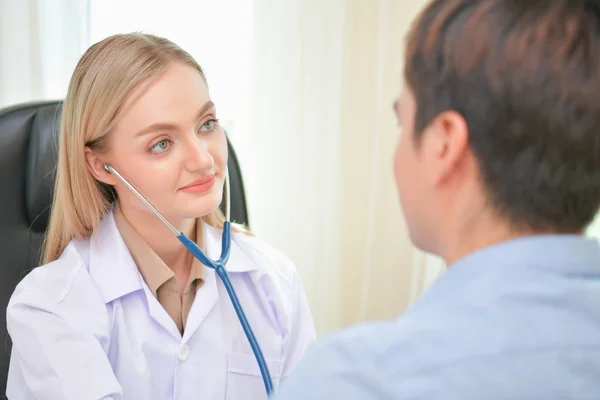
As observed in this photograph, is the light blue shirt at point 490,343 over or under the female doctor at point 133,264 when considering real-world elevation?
over

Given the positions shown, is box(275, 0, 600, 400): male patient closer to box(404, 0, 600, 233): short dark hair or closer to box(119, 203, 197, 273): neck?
box(404, 0, 600, 233): short dark hair

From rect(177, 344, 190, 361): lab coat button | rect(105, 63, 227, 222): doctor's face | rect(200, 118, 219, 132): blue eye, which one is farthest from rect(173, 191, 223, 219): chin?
rect(177, 344, 190, 361): lab coat button

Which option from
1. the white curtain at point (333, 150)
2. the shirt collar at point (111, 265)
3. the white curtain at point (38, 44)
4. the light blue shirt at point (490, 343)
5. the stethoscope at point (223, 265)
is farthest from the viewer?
the white curtain at point (333, 150)

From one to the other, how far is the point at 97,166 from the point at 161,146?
0.41 feet

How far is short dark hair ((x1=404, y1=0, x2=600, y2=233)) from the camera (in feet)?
1.96

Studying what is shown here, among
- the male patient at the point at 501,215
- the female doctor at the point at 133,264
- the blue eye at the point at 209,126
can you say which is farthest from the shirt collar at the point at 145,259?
the male patient at the point at 501,215

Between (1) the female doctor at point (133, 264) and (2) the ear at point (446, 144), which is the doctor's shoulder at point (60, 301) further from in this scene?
(2) the ear at point (446, 144)

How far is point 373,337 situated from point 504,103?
0.22 m

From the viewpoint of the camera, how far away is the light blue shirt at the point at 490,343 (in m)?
0.56

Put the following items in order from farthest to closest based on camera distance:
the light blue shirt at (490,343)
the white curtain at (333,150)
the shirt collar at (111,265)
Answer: the white curtain at (333,150) < the shirt collar at (111,265) < the light blue shirt at (490,343)

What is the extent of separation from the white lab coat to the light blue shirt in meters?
0.60

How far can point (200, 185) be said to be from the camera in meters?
1.19

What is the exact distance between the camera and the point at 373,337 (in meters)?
0.60

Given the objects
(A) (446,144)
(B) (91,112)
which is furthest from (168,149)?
(A) (446,144)
